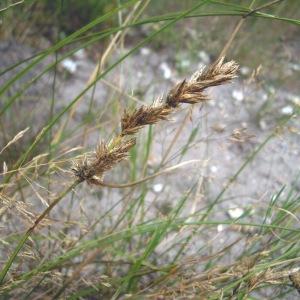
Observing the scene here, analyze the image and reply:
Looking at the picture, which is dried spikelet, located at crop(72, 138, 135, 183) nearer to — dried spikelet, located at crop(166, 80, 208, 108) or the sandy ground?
dried spikelet, located at crop(166, 80, 208, 108)

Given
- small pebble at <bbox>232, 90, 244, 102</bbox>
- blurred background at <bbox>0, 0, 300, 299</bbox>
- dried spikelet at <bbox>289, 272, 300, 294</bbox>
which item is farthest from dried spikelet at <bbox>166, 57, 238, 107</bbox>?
small pebble at <bbox>232, 90, 244, 102</bbox>

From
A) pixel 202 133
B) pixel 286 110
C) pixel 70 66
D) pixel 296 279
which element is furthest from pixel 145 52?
pixel 296 279

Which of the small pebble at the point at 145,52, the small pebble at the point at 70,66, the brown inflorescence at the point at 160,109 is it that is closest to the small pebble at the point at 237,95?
the small pebble at the point at 145,52

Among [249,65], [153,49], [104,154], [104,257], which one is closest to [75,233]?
[104,257]

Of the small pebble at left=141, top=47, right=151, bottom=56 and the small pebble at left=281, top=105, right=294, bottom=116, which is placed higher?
the small pebble at left=141, top=47, right=151, bottom=56

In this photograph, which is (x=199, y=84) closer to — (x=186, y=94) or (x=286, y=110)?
(x=186, y=94)

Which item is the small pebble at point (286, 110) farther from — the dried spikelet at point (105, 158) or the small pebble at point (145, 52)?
the dried spikelet at point (105, 158)
